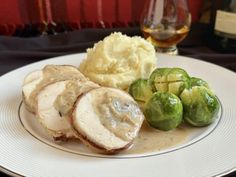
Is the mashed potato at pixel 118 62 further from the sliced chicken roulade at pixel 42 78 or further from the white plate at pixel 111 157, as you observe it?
the white plate at pixel 111 157

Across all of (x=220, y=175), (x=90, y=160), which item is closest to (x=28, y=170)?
(x=90, y=160)

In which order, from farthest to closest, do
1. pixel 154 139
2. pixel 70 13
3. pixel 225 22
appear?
pixel 70 13 < pixel 225 22 < pixel 154 139

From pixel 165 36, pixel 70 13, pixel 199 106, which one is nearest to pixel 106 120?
pixel 199 106

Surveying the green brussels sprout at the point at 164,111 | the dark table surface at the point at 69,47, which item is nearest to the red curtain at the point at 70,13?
the dark table surface at the point at 69,47

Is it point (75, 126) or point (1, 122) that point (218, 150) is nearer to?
point (75, 126)

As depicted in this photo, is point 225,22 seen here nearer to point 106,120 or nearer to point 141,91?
point 141,91

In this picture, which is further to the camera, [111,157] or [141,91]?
[141,91]

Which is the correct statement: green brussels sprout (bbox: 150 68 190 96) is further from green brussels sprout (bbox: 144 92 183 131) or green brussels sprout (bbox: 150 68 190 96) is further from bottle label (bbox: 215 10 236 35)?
bottle label (bbox: 215 10 236 35)
